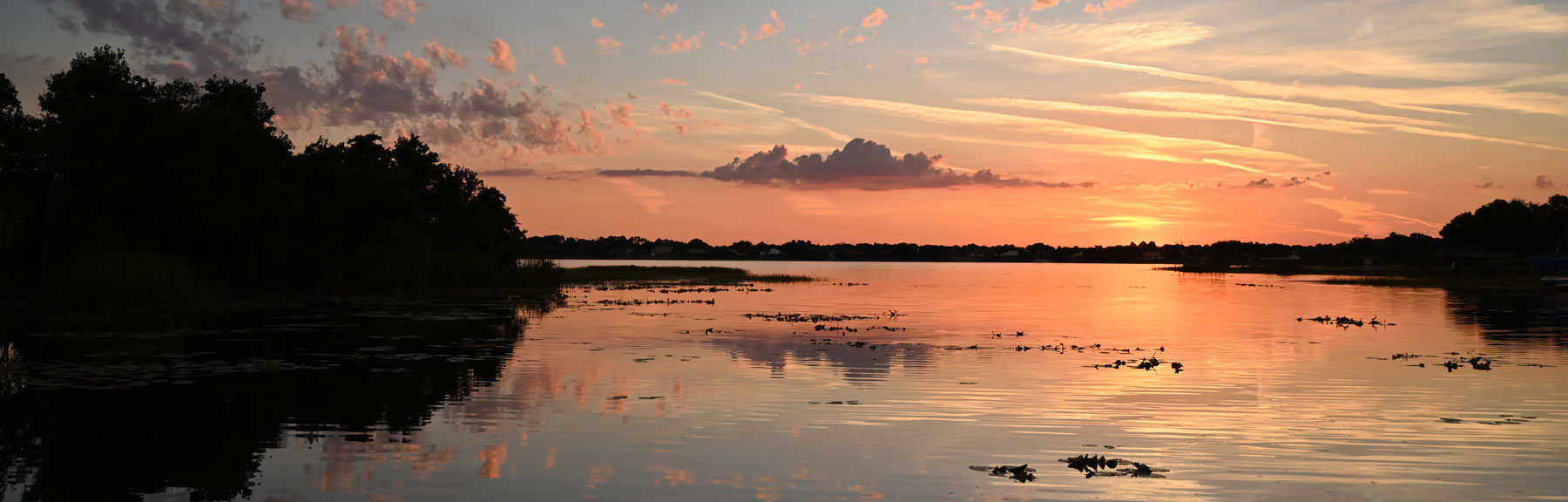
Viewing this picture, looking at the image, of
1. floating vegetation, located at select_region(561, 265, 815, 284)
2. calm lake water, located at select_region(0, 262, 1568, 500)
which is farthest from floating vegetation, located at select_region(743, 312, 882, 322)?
floating vegetation, located at select_region(561, 265, 815, 284)

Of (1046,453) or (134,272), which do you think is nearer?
(1046,453)

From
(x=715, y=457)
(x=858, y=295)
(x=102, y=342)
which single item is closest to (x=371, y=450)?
(x=715, y=457)

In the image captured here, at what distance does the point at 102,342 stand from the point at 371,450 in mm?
21589

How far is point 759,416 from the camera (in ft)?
64.2

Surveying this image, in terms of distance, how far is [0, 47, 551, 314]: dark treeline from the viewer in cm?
4703

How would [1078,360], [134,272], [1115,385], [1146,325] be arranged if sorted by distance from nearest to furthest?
1. [1115,385]
2. [1078,360]
3. [134,272]
4. [1146,325]

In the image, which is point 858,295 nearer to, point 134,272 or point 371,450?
point 134,272

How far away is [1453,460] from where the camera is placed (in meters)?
15.5

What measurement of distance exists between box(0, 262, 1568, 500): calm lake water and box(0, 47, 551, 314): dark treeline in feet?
52.2

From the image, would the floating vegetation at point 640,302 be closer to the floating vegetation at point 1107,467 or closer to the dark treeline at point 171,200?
the dark treeline at point 171,200

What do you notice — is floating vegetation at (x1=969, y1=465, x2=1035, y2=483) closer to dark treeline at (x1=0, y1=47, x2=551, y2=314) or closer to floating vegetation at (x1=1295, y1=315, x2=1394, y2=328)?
floating vegetation at (x1=1295, y1=315, x2=1394, y2=328)

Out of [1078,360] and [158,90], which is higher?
[158,90]

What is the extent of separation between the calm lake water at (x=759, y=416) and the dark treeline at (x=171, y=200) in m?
15.9

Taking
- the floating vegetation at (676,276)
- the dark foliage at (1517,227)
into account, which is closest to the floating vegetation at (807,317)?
the floating vegetation at (676,276)
